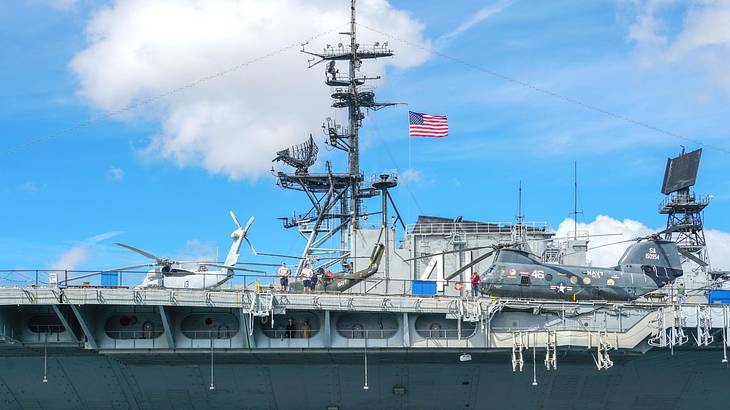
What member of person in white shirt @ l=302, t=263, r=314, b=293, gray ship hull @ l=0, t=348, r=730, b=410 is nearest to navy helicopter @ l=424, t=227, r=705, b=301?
gray ship hull @ l=0, t=348, r=730, b=410

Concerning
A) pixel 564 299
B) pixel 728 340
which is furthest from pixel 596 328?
pixel 728 340

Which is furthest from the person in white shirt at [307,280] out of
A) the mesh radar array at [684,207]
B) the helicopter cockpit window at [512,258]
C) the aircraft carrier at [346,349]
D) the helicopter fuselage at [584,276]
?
the mesh radar array at [684,207]

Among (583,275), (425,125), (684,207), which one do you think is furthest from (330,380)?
(684,207)

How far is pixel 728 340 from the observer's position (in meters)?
23.1

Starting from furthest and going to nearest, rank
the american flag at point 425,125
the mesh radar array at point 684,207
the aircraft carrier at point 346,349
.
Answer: the mesh radar array at point 684,207, the american flag at point 425,125, the aircraft carrier at point 346,349

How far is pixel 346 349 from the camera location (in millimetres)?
22938

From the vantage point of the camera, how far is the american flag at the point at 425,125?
3212 cm

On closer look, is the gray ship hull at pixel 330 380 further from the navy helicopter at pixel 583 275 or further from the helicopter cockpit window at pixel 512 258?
the helicopter cockpit window at pixel 512 258

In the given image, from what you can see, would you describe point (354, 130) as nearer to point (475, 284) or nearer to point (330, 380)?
point (475, 284)

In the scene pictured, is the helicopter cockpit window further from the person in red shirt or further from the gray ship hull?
the gray ship hull

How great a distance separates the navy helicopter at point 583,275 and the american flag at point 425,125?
23.0 feet

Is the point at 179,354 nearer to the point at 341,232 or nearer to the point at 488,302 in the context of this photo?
the point at 488,302

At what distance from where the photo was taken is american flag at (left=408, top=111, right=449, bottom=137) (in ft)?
105

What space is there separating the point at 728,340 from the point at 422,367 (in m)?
7.91
